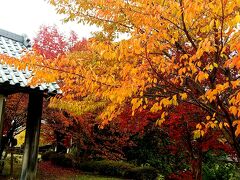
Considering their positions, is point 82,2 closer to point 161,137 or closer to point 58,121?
point 58,121

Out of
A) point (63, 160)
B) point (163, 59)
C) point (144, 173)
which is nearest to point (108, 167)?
point (144, 173)

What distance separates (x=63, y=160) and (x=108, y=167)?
382 cm

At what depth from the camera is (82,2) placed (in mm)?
7203

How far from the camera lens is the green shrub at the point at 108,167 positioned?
62.1 feet

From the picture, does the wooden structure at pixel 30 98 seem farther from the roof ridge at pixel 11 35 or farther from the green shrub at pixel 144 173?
the green shrub at pixel 144 173

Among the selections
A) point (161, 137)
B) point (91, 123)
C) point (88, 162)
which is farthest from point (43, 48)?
point (161, 137)

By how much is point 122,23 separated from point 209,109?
112 inches

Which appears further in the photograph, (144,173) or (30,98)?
(144,173)

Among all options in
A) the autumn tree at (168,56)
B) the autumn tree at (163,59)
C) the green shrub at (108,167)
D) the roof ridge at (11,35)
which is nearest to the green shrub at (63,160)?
the green shrub at (108,167)

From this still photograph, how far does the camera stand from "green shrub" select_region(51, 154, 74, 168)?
21.1 metres

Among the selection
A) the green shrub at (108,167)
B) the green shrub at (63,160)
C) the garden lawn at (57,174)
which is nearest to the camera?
the garden lawn at (57,174)

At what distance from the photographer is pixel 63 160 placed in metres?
21.5

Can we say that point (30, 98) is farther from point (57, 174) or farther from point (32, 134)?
point (57, 174)

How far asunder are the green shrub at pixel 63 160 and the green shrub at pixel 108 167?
1.07 m
